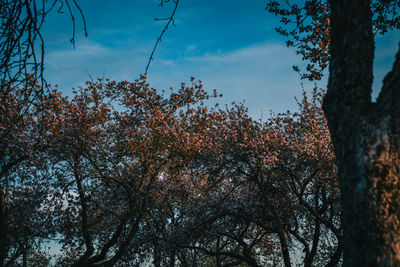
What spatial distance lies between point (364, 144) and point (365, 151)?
83 mm

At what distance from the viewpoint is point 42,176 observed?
49.4ft

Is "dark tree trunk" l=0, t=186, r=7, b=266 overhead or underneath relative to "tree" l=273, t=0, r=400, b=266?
overhead

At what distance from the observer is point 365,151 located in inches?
140

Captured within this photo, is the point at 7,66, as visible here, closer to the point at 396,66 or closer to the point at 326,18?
the point at 396,66

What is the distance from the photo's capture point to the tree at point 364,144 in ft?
11.1

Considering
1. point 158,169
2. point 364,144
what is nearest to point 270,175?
point 158,169

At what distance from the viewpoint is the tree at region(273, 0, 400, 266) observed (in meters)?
3.38

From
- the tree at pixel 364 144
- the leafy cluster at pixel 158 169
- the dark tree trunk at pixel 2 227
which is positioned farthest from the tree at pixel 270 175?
the tree at pixel 364 144

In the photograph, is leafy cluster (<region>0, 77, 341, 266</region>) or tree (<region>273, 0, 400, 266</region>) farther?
leafy cluster (<region>0, 77, 341, 266</region>)

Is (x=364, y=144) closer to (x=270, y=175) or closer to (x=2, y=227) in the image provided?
(x=270, y=175)

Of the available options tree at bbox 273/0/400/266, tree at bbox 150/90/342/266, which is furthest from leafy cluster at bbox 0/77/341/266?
tree at bbox 273/0/400/266

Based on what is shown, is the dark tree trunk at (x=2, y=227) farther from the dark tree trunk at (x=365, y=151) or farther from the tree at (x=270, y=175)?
the dark tree trunk at (x=365, y=151)

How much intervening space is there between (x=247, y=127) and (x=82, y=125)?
7.70 meters

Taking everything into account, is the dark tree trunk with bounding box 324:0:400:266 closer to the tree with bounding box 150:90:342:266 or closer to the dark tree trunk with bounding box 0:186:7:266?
the tree with bounding box 150:90:342:266
